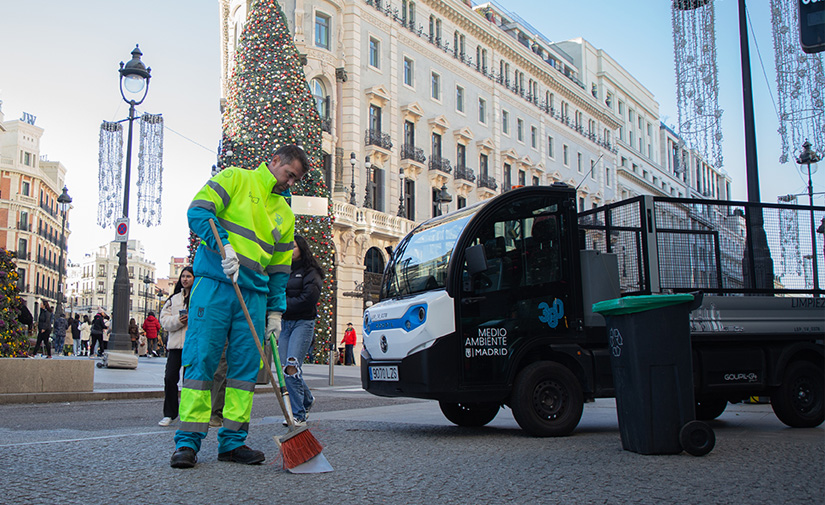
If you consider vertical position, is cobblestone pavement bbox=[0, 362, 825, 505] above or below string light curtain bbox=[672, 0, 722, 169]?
below

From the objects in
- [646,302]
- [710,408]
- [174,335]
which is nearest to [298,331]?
[174,335]

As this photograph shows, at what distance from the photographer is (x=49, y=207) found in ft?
270

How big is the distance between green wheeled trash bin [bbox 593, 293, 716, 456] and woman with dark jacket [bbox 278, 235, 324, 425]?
3043 mm

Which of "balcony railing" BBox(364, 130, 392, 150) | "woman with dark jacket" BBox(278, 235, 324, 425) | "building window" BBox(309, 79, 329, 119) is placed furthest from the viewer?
"balcony railing" BBox(364, 130, 392, 150)

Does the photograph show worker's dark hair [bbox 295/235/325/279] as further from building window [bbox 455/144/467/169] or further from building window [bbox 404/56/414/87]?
building window [bbox 455/144/467/169]

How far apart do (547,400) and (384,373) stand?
1.50m

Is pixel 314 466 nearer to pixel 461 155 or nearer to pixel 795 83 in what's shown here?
pixel 795 83

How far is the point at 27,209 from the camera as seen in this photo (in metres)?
74.9

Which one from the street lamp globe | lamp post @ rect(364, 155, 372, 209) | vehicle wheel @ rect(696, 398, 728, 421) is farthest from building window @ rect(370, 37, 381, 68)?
vehicle wheel @ rect(696, 398, 728, 421)

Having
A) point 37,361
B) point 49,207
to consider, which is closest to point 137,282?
point 49,207

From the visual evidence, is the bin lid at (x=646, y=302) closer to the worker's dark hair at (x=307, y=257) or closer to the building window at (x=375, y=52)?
the worker's dark hair at (x=307, y=257)

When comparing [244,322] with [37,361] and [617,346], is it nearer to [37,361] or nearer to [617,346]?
[617,346]

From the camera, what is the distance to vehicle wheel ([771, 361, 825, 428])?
300 inches

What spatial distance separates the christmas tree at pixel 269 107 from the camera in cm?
2303
